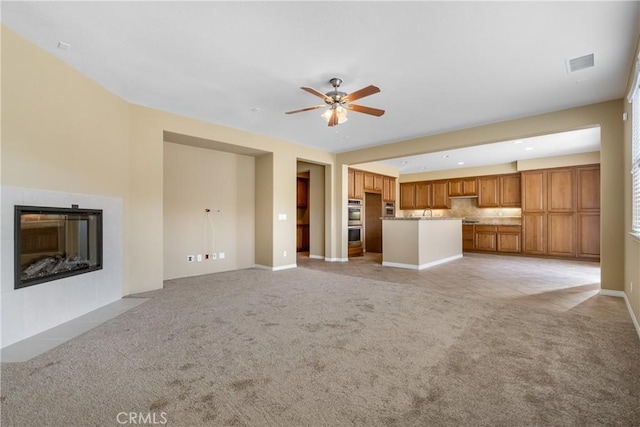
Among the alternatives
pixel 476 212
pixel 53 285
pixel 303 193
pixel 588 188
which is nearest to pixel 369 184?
pixel 303 193

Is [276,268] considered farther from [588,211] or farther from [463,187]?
[588,211]

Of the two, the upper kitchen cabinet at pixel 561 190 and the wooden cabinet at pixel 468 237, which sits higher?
the upper kitchen cabinet at pixel 561 190

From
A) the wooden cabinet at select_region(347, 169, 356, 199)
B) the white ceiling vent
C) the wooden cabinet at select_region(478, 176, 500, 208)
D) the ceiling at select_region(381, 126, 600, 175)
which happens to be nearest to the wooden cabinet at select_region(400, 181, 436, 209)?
the ceiling at select_region(381, 126, 600, 175)

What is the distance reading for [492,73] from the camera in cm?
337

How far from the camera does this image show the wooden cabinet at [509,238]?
8617 millimetres

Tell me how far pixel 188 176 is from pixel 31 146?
2.77 m

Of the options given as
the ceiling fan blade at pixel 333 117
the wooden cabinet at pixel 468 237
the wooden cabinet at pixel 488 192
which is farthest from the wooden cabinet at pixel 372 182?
the ceiling fan blade at pixel 333 117

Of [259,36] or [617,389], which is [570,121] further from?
[259,36]

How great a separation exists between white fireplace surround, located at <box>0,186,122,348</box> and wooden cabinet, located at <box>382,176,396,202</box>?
7242 millimetres

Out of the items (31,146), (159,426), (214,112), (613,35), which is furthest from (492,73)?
(31,146)

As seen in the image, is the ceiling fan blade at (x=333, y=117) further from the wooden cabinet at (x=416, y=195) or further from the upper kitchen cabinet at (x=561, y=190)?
the wooden cabinet at (x=416, y=195)

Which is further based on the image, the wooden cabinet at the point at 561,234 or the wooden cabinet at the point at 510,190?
the wooden cabinet at the point at 510,190

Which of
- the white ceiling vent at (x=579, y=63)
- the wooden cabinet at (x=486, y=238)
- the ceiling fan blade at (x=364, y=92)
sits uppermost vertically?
the white ceiling vent at (x=579, y=63)

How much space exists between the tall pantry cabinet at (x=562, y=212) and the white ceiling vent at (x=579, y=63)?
5.82 m
